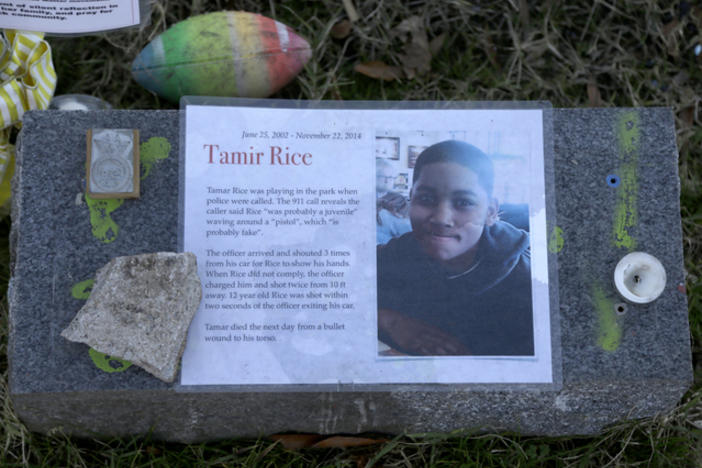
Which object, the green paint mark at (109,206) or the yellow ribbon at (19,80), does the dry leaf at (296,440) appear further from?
the yellow ribbon at (19,80)

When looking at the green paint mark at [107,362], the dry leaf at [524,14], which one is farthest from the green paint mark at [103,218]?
the dry leaf at [524,14]

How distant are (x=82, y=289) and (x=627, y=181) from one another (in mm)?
1400

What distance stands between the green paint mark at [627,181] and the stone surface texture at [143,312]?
3.54 ft

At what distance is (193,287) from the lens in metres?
1.44

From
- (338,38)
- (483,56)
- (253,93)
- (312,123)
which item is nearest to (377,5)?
(338,38)

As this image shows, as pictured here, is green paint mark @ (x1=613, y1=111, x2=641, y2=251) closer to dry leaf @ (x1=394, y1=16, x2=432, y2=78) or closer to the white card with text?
the white card with text

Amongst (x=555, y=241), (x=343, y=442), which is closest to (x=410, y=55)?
(x=555, y=241)

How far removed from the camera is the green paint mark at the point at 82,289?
4.85 ft

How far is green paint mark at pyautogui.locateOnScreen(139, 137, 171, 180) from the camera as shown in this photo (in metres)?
1.53

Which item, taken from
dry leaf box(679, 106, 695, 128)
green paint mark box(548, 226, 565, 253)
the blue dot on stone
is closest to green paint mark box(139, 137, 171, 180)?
green paint mark box(548, 226, 565, 253)

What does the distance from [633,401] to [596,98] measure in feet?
3.35

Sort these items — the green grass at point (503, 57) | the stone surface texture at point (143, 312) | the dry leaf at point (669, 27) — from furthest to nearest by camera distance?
the dry leaf at point (669, 27), the green grass at point (503, 57), the stone surface texture at point (143, 312)

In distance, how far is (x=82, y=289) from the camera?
1.48 m

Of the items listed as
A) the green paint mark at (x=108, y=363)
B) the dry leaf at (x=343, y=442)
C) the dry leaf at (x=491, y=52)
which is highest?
the dry leaf at (x=491, y=52)
